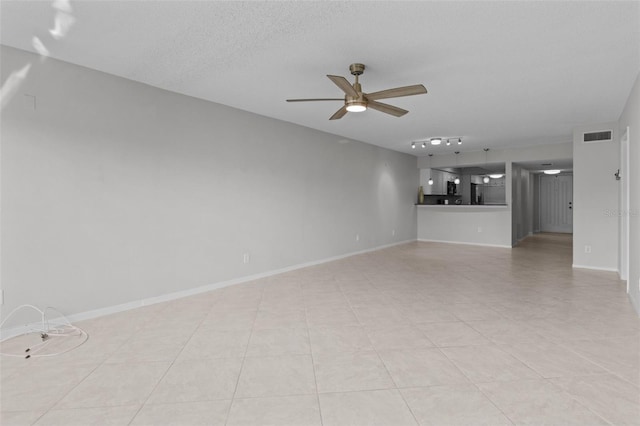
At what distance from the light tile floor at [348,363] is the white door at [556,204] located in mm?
9516

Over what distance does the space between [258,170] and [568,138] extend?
6.56 meters

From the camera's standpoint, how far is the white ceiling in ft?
8.16

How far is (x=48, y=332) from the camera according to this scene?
319cm

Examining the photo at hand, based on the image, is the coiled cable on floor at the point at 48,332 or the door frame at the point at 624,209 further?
the door frame at the point at 624,209

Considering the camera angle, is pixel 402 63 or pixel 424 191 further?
pixel 424 191

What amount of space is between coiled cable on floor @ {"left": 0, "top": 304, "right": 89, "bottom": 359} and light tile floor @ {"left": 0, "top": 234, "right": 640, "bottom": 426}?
0.10 meters

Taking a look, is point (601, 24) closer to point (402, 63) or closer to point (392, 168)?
point (402, 63)

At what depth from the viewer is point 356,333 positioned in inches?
123

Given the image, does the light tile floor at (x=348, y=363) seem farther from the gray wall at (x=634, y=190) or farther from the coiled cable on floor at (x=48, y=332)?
the gray wall at (x=634, y=190)

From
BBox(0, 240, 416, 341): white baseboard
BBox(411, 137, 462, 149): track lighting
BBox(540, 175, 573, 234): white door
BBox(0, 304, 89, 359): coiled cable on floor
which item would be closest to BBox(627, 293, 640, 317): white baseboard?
BBox(411, 137, 462, 149): track lighting

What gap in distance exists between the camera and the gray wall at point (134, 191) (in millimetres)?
3201

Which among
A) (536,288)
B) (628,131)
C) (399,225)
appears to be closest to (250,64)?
(536,288)

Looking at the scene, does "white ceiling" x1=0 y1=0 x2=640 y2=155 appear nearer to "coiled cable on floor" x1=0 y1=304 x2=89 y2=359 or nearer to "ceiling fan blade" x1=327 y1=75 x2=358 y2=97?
"ceiling fan blade" x1=327 y1=75 x2=358 y2=97

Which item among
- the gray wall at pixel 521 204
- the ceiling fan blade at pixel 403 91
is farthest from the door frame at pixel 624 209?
the gray wall at pixel 521 204
